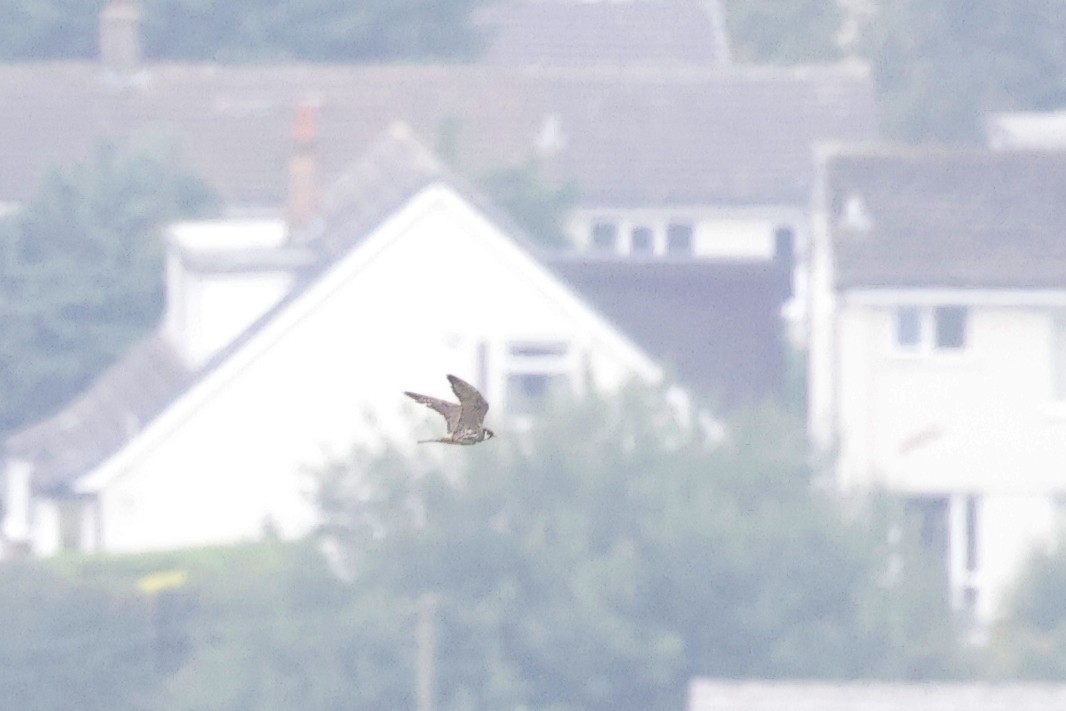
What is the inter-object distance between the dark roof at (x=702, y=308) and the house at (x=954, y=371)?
2.84 ft

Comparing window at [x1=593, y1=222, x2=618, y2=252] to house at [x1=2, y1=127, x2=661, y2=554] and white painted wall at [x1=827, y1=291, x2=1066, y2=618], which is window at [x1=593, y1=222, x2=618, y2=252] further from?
house at [x1=2, y1=127, x2=661, y2=554]

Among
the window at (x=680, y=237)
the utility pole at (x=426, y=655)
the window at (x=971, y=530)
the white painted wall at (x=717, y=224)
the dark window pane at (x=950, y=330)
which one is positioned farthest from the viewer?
the window at (x=680, y=237)

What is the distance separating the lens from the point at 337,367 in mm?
35094

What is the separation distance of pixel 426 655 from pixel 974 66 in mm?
42538

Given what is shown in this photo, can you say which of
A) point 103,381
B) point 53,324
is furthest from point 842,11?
point 103,381

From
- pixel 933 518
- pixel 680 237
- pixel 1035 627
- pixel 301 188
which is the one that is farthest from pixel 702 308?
pixel 680 237

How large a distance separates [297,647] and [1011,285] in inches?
520

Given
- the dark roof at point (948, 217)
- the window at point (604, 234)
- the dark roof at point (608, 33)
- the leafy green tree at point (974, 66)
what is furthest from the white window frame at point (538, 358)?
the leafy green tree at point (974, 66)

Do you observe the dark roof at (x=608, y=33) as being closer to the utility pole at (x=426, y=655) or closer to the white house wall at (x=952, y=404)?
the white house wall at (x=952, y=404)

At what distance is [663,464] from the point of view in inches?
1222

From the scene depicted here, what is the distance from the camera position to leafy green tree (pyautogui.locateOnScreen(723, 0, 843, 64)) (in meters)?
75.6

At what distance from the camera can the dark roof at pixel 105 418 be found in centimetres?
3588

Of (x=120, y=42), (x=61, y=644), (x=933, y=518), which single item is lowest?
(x=61, y=644)

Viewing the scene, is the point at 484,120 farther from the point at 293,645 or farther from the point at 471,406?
the point at 471,406
